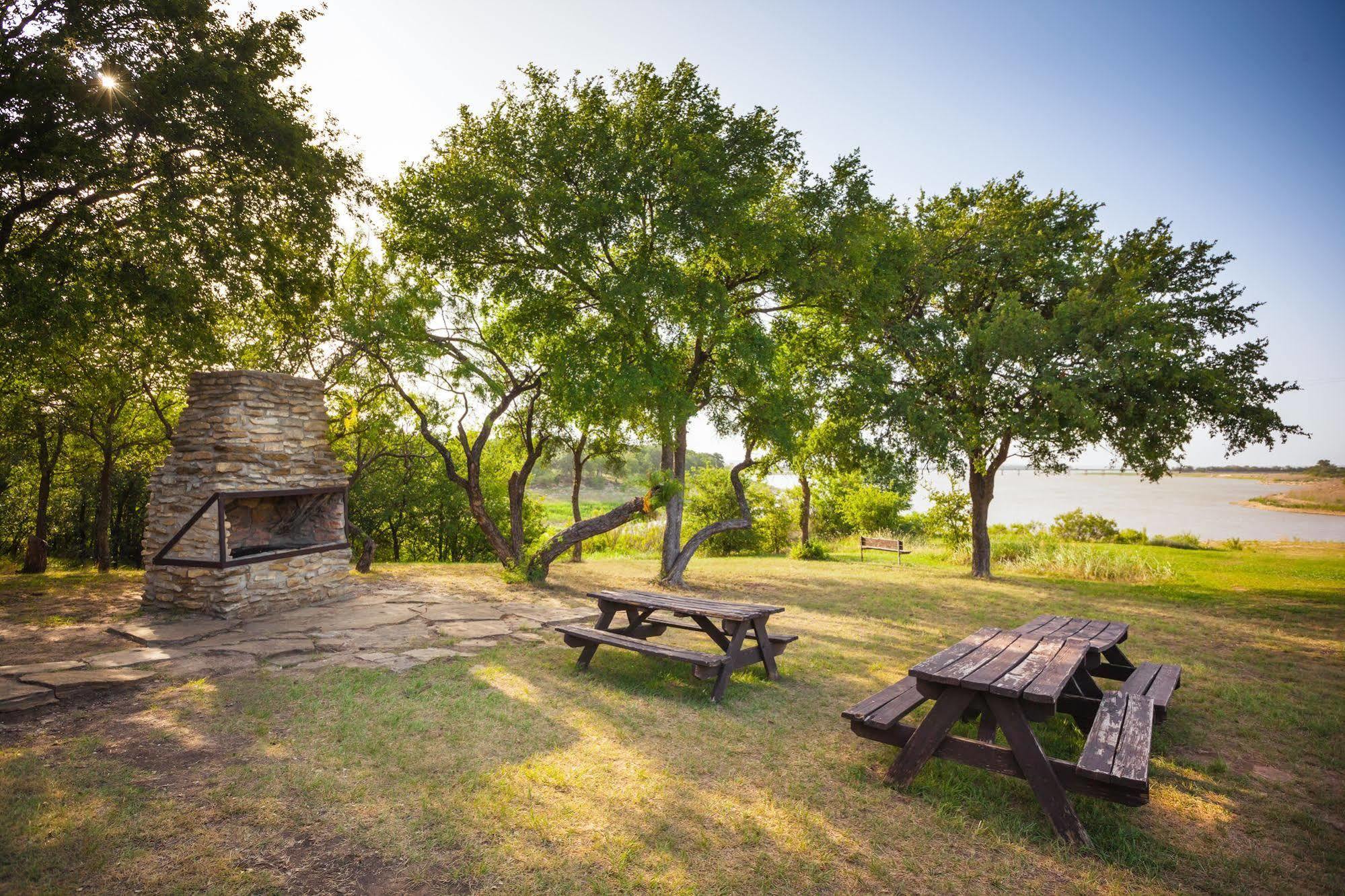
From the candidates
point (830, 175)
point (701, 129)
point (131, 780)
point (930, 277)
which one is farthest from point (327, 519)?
point (930, 277)

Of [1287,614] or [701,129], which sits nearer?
[1287,614]

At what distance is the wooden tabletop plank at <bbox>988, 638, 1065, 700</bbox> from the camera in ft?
11.2

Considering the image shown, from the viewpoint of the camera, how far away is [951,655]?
422 centimetres

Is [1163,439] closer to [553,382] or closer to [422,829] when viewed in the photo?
[553,382]

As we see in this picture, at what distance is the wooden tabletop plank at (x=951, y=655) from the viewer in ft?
12.2

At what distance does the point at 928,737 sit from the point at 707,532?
8390mm

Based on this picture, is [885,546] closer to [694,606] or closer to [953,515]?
[953,515]

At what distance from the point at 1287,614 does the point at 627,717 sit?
1136 cm

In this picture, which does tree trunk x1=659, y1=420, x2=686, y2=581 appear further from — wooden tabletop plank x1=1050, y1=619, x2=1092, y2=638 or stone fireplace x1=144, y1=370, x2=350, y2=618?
wooden tabletop plank x1=1050, y1=619, x2=1092, y2=638

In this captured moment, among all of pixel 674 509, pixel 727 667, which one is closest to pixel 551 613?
pixel 727 667

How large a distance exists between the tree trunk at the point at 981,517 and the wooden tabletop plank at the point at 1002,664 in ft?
31.8

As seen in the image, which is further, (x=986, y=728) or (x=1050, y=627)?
(x=1050, y=627)

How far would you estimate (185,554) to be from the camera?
7.45 meters

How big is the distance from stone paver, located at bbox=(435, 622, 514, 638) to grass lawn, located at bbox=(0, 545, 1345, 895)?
932mm
